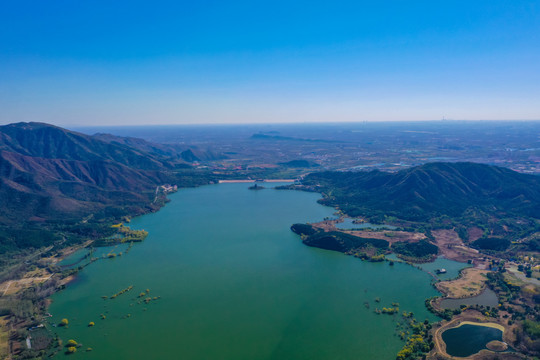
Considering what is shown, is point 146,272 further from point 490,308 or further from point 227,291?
point 490,308

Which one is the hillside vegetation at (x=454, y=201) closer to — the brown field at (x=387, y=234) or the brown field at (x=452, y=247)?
the brown field at (x=452, y=247)

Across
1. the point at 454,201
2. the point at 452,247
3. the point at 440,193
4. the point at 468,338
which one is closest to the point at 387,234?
the point at 452,247

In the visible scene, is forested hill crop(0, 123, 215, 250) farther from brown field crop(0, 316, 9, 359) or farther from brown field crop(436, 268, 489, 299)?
brown field crop(436, 268, 489, 299)

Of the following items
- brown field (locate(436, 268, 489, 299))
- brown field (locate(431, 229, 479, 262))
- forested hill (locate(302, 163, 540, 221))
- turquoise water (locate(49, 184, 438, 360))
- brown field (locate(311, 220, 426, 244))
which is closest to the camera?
turquoise water (locate(49, 184, 438, 360))

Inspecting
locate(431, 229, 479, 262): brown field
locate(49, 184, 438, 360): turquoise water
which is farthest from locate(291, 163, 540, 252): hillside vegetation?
locate(49, 184, 438, 360): turquoise water

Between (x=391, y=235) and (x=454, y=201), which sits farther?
(x=454, y=201)

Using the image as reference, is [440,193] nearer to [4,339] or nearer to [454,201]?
[454,201]
